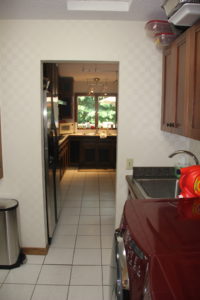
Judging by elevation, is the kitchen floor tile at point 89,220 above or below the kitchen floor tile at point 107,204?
below

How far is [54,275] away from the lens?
234cm

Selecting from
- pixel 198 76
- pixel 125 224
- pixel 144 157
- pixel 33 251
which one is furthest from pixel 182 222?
pixel 33 251

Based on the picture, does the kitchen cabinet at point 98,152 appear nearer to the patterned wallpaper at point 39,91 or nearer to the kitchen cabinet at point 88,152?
the kitchen cabinet at point 88,152

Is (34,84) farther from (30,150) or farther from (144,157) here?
(144,157)

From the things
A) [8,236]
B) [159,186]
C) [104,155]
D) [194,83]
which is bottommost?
[8,236]

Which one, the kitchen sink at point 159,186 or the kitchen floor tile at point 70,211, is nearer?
the kitchen sink at point 159,186

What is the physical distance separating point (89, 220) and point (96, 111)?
4246 mm

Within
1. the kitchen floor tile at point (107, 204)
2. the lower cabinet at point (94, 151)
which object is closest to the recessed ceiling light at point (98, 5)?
the kitchen floor tile at point (107, 204)

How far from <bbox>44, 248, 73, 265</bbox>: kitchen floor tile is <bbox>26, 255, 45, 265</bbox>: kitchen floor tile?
0.05 meters

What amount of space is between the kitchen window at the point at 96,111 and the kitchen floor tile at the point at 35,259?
16.2 ft

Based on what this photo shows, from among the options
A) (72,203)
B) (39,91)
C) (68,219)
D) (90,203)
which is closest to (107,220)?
(68,219)

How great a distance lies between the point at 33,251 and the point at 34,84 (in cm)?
177

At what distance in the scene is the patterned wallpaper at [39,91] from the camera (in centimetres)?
237

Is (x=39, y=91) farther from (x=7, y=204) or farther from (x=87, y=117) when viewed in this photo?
(x=87, y=117)
